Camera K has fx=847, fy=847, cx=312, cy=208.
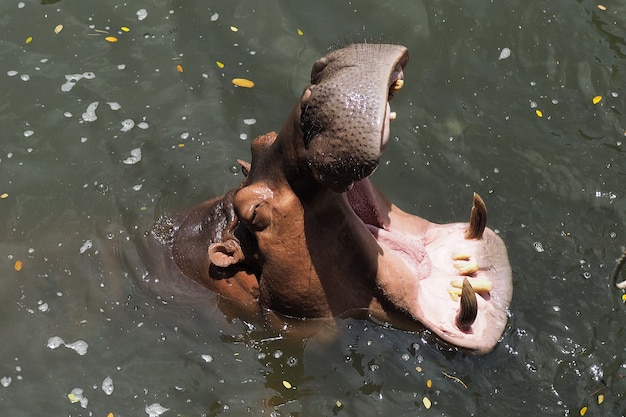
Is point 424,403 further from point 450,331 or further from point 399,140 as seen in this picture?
point 399,140

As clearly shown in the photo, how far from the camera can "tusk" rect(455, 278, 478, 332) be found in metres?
4.89

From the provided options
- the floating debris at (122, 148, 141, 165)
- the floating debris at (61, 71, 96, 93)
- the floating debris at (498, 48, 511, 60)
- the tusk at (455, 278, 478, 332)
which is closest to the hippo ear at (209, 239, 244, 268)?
the tusk at (455, 278, 478, 332)

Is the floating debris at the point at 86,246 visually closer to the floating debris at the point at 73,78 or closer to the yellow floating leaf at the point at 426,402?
the floating debris at the point at 73,78

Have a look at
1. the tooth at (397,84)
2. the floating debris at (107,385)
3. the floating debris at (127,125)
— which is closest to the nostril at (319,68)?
the tooth at (397,84)

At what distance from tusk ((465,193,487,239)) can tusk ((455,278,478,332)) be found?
23.1 inches

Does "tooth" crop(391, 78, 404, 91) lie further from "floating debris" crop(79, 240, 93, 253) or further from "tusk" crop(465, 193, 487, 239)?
"floating debris" crop(79, 240, 93, 253)

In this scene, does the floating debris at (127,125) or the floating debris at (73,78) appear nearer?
the floating debris at (127,125)

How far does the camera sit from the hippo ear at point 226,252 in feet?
16.6

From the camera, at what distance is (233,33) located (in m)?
8.52

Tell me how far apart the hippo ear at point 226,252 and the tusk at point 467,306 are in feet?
4.38

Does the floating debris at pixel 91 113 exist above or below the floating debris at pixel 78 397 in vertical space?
above

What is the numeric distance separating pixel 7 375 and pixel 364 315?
2.71m

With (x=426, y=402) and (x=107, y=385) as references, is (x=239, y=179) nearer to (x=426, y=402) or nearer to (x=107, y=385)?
(x=107, y=385)

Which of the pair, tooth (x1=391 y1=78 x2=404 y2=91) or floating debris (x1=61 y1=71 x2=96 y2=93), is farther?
floating debris (x1=61 y1=71 x2=96 y2=93)
